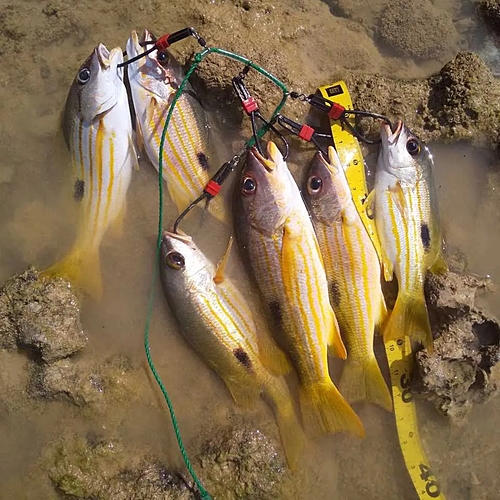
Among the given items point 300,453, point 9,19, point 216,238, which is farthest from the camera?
point 9,19

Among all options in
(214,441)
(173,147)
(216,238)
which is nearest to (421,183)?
(216,238)

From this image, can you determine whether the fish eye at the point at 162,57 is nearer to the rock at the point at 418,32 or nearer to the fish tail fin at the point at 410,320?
the rock at the point at 418,32

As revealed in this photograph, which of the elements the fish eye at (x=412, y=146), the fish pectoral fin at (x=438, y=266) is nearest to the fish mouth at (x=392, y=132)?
the fish eye at (x=412, y=146)

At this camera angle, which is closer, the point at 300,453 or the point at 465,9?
the point at 300,453

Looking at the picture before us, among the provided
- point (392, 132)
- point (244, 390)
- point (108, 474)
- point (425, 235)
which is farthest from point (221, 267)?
point (108, 474)

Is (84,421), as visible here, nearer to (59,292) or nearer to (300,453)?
(59,292)

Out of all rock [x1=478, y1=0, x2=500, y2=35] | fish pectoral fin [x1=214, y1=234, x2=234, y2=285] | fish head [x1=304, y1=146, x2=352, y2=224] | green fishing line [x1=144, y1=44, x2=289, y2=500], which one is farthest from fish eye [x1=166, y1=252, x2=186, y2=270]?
rock [x1=478, y1=0, x2=500, y2=35]
